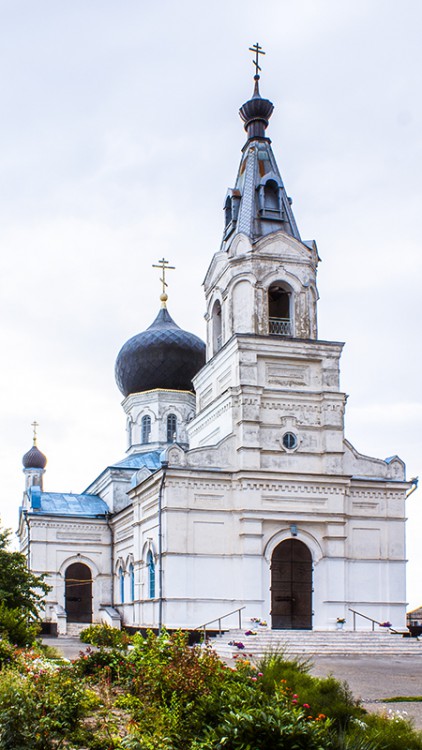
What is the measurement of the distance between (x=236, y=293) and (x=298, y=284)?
1833 millimetres

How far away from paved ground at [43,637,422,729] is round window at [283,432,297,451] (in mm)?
6252

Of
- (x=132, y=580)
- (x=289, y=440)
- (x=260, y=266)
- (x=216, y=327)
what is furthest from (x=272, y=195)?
(x=132, y=580)

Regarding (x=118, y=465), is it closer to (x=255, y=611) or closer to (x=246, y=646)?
(x=255, y=611)

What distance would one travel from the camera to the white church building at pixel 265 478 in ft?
77.0

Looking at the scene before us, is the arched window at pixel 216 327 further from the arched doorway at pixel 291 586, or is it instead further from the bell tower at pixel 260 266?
the arched doorway at pixel 291 586

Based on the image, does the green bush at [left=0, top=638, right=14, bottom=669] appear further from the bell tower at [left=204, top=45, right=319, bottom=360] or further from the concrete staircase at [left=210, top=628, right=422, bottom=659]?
the bell tower at [left=204, top=45, right=319, bottom=360]

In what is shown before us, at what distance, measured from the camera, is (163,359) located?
120 ft

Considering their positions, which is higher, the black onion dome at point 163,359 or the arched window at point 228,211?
the arched window at point 228,211

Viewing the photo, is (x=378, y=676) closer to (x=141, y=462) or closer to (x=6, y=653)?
(x=6, y=653)

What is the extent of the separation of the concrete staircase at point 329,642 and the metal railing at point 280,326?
842 cm

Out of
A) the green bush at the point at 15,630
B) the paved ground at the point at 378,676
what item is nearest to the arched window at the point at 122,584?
the paved ground at the point at 378,676

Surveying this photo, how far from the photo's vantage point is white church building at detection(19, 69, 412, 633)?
23.5 metres

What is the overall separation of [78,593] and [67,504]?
12.5 feet

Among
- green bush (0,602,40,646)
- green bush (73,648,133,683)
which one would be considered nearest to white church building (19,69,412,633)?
green bush (0,602,40,646)
